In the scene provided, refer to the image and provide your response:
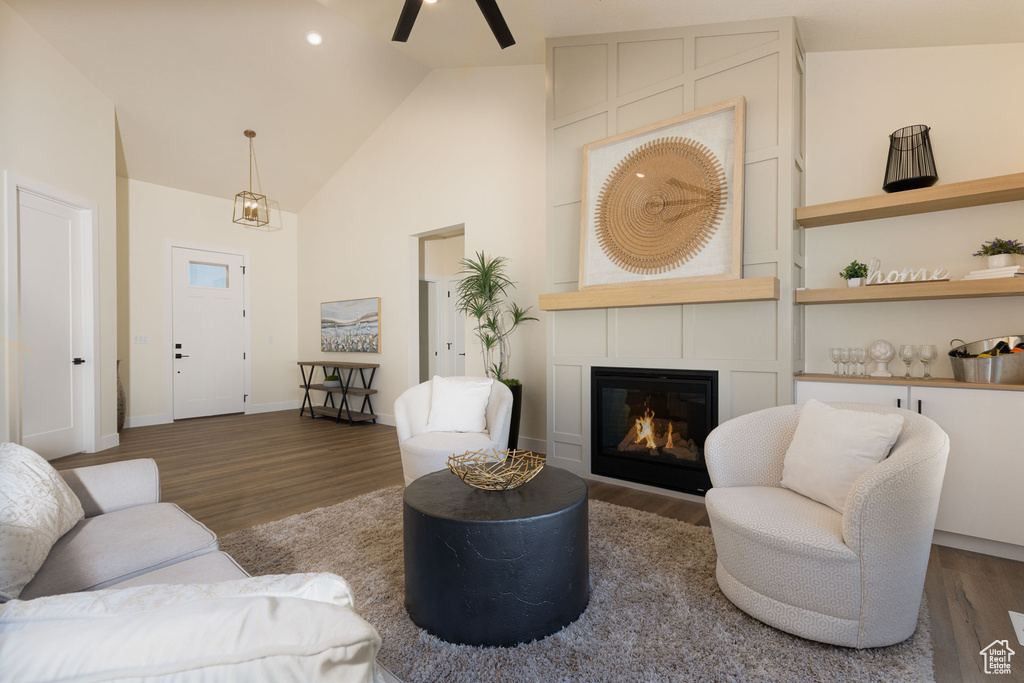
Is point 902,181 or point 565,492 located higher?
point 902,181

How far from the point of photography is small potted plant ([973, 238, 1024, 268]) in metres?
2.56

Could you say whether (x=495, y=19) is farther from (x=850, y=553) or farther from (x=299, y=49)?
(x=299, y=49)

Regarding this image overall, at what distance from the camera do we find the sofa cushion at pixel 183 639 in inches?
20.3

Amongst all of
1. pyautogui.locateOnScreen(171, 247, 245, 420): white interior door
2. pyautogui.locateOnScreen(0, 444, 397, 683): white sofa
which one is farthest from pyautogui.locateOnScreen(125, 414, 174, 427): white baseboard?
pyautogui.locateOnScreen(0, 444, 397, 683): white sofa

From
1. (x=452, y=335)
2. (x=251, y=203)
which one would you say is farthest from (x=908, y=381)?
(x=251, y=203)

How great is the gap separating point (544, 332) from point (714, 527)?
9.28 ft

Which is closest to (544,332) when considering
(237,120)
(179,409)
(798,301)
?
(798,301)

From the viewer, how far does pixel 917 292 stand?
108 inches

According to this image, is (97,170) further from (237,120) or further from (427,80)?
(427,80)

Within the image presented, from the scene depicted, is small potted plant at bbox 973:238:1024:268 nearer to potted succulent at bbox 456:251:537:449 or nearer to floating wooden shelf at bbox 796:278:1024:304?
floating wooden shelf at bbox 796:278:1024:304

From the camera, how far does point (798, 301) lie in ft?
10.1

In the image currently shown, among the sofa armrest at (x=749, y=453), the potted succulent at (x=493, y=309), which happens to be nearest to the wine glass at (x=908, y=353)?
the sofa armrest at (x=749, y=453)

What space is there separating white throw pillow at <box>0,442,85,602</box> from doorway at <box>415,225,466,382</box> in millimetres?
5437

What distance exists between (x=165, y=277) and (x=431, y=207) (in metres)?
3.61
